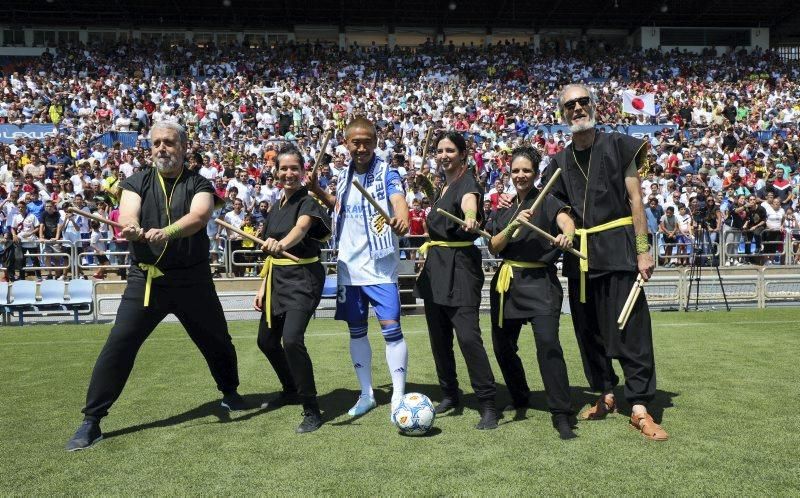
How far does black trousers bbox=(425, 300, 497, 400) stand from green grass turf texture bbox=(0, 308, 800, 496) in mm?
278

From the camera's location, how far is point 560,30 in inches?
1693

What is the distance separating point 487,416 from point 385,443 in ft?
2.73

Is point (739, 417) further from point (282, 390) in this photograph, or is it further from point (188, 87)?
point (188, 87)

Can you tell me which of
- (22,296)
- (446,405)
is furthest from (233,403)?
(22,296)

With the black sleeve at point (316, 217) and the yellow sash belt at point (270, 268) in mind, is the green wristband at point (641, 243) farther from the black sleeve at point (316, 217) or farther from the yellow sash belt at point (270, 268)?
the yellow sash belt at point (270, 268)

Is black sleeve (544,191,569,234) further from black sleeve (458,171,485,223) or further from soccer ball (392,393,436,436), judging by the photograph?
soccer ball (392,393,436,436)

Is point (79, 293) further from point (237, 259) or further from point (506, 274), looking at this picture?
point (506, 274)

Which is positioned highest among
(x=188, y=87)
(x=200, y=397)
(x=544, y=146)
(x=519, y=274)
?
(x=188, y=87)

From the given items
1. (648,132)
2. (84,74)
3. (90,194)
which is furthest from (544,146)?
(84,74)

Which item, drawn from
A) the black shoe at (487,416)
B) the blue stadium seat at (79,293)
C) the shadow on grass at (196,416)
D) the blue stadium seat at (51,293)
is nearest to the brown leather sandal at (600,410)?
the black shoe at (487,416)

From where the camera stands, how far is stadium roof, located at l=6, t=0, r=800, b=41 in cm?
3922

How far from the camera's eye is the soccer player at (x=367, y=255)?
19.0ft

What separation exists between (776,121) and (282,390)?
27751 millimetres

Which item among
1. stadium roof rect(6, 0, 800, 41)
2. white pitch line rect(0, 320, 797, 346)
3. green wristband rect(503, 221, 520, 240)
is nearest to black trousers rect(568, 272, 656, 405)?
green wristband rect(503, 221, 520, 240)
